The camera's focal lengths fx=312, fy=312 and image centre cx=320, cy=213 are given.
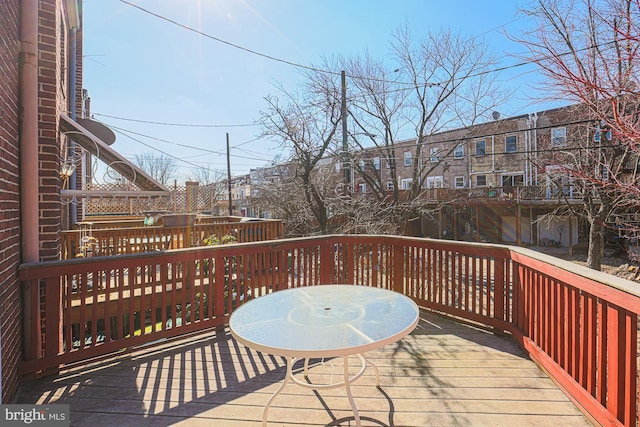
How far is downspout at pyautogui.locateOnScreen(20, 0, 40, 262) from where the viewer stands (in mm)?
2508

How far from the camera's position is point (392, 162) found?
13.5m

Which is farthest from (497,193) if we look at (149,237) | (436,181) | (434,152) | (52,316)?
(52,316)

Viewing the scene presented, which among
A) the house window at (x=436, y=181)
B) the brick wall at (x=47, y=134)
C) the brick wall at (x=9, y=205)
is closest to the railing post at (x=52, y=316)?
the brick wall at (x=9, y=205)

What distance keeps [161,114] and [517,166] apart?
20567mm

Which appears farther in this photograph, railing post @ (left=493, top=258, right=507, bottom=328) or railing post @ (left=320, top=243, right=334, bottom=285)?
railing post @ (left=320, top=243, right=334, bottom=285)

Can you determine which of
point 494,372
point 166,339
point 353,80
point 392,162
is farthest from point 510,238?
point 166,339

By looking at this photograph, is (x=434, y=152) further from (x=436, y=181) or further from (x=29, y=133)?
Answer: (x=29, y=133)

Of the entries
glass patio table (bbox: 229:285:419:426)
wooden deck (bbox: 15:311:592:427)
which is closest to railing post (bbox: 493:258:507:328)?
wooden deck (bbox: 15:311:592:427)

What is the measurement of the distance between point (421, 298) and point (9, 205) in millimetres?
4109

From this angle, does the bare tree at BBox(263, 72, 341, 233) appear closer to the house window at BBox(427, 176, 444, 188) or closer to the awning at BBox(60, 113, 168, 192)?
the awning at BBox(60, 113, 168, 192)

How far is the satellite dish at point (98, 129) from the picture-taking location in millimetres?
5035

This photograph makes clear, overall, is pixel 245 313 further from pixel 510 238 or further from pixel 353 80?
pixel 510 238

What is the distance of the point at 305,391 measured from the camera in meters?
2.33

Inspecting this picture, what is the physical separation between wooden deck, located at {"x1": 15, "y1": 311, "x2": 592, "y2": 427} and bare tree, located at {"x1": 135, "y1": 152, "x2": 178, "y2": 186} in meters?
38.2
